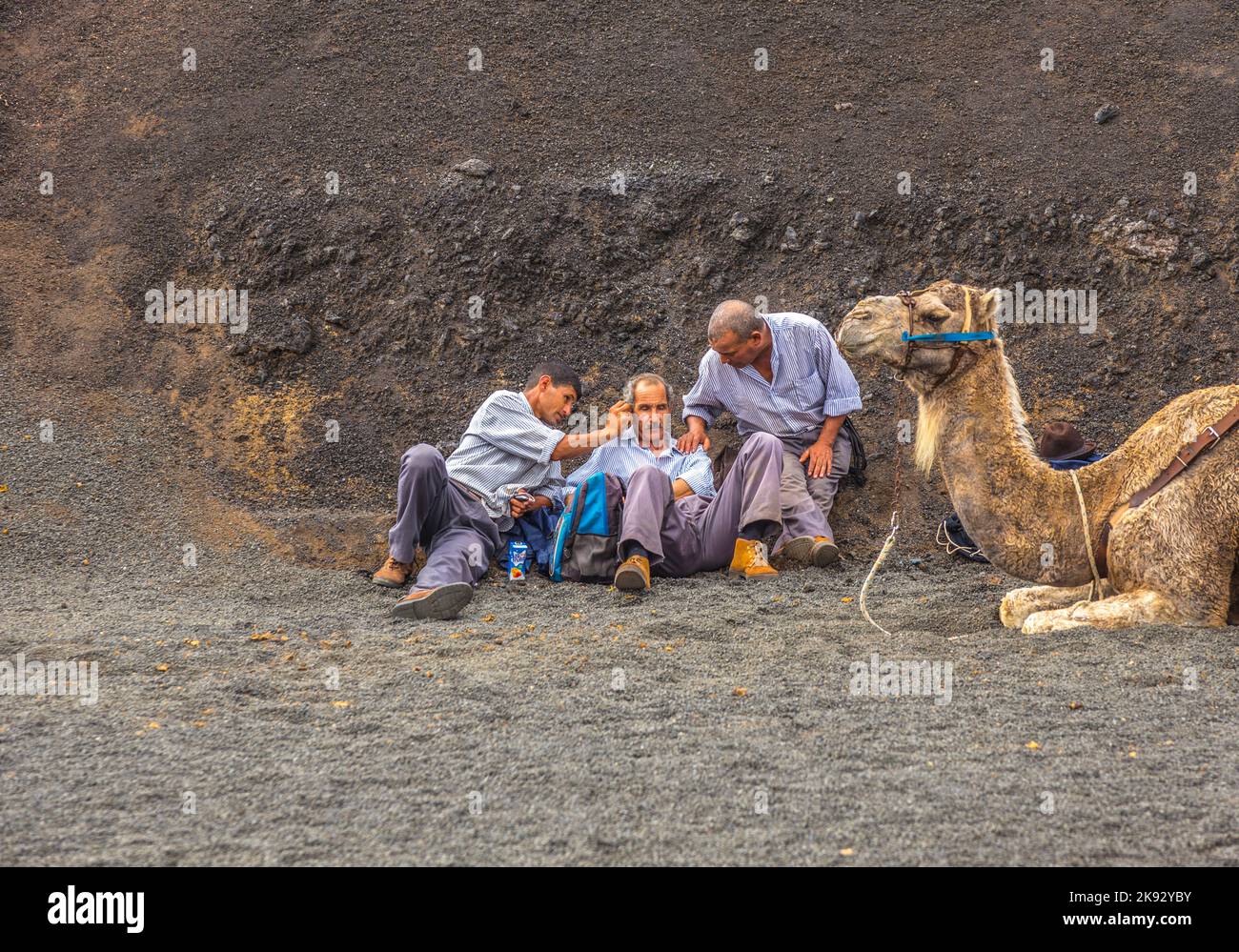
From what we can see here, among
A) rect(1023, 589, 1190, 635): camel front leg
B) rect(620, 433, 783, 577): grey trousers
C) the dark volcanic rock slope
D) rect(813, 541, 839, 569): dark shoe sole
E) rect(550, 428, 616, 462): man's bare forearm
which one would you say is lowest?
rect(1023, 589, 1190, 635): camel front leg

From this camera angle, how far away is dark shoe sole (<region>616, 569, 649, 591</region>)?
6.86m

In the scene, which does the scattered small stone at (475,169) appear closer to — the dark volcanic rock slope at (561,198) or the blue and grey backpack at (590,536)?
the dark volcanic rock slope at (561,198)

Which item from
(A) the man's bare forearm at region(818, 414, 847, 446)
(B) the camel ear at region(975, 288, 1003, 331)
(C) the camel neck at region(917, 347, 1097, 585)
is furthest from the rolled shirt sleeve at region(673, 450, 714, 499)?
(B) the camel ear at region(975, 288, 1003, 331)

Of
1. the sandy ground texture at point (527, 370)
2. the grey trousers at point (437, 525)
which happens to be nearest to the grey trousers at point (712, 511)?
the sandy ground texture at point (527, 370)

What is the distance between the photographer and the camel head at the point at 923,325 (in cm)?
552

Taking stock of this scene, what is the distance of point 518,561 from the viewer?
24.4ft

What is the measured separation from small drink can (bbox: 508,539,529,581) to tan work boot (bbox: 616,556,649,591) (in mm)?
725

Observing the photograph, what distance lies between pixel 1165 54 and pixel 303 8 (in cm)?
984

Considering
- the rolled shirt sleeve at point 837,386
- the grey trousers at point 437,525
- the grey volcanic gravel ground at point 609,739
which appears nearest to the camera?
the grey volcanic gravel ground at point 609,739

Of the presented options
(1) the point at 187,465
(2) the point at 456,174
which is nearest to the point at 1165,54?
(2) the point at 456,174

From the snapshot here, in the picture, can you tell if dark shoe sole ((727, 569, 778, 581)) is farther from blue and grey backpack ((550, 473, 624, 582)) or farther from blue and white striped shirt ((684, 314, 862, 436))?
blue and white striped shirt ((684, 314, 862, 436))

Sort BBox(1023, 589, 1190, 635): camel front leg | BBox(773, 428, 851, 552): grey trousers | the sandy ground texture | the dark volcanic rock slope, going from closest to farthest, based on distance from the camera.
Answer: the sandy ground texture → BBox(1023, 589, 1190, 635): camel front leg → BBox(773, 428, 851, 552): grey trousers → the dark volcanic rock slope

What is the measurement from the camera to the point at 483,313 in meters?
11.4

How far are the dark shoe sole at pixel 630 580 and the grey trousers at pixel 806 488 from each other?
108cm
